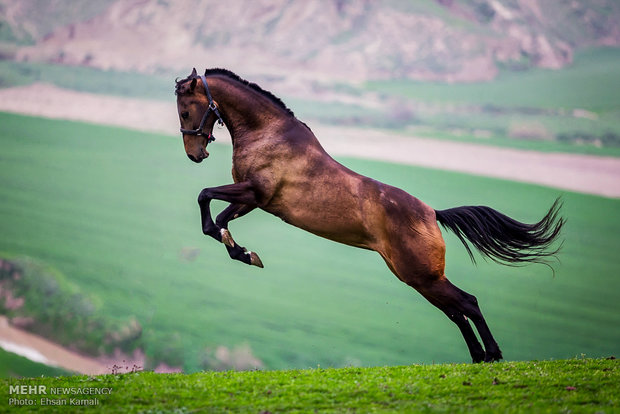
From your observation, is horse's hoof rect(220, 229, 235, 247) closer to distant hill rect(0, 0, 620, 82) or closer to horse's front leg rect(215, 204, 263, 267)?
horse's front leg rect(215, 204, 263, 267)

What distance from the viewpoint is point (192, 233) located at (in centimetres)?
1188

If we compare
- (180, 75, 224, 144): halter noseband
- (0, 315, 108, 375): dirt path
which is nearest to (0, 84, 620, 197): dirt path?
(0, 315, 108, 375): dirt path

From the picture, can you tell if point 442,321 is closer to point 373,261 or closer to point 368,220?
point 373,261

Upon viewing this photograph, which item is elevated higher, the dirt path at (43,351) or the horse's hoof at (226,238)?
the horse's hoof at (226,238)

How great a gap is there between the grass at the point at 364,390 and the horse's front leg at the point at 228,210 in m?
0.93

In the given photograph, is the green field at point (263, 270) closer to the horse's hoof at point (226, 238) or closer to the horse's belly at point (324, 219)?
the horse's belly at point (324, 219)

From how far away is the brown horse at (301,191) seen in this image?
5363 millimetres

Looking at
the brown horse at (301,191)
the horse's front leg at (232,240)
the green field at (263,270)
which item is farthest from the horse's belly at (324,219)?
the green field at (263,270)

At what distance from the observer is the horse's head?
5.38m

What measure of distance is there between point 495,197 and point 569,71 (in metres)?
3.20

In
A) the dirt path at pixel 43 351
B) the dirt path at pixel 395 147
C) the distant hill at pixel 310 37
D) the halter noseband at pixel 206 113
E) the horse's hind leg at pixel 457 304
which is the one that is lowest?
the dirt path at pixel 43 351

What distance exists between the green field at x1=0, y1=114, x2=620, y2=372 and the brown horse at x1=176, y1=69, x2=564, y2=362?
3842 mm

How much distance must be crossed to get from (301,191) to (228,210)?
0.57 metres

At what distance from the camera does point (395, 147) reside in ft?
44.1
